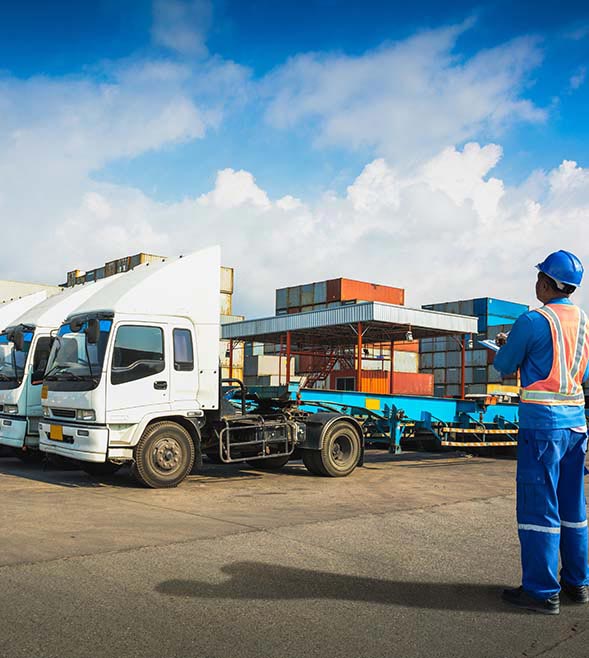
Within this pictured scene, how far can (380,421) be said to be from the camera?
12945 mm

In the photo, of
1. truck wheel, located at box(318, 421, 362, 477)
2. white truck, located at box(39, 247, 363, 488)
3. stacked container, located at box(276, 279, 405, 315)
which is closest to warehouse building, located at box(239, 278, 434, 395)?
stacked container, located at box(276, 279, 405, 315)

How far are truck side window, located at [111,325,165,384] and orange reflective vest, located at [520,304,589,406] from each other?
605 centimetres

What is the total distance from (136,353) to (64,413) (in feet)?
4.45

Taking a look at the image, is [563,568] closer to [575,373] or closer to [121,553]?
[575,373]

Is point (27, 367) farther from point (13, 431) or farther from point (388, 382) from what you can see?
point (388, 382)

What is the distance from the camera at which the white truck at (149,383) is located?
917 cm

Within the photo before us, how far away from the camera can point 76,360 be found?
31.4 ft

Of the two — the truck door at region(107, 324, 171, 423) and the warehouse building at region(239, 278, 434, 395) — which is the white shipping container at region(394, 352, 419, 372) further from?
the truck door at region(107, 324, 171, 423)

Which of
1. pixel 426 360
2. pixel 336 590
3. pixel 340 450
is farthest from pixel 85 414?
Answer: pixel 426 360

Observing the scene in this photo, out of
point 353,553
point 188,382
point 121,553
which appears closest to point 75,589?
point 121,553

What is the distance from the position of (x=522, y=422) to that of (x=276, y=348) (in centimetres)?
3364

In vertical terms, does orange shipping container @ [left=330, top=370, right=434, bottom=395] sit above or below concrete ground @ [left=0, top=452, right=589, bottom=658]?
above

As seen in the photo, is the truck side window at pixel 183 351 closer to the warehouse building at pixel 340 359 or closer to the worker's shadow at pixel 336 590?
the worker's shadow at pixel 336 590

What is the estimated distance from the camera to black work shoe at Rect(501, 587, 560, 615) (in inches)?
163
